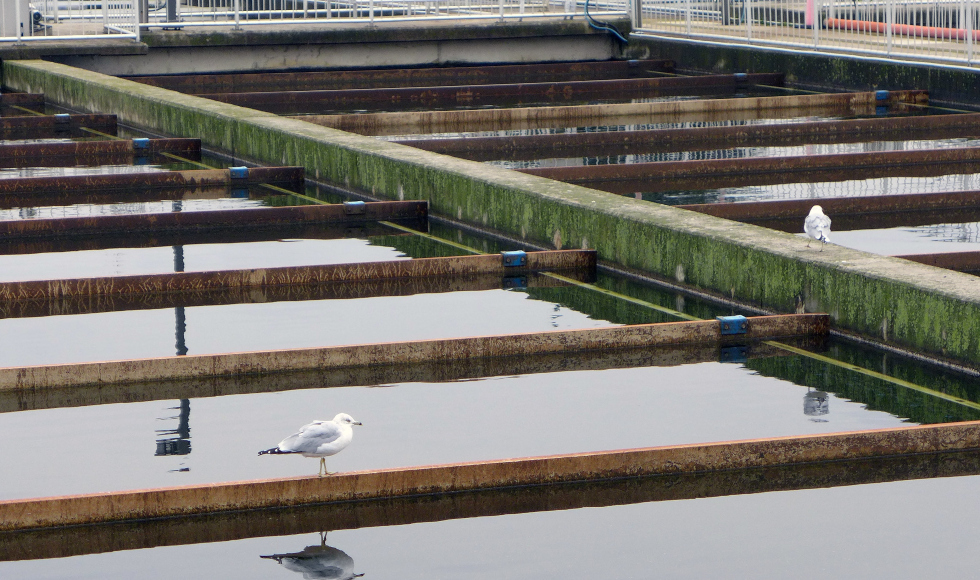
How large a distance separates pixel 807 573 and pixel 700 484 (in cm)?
95

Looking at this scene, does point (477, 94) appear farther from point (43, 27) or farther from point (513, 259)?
point (513, 259)

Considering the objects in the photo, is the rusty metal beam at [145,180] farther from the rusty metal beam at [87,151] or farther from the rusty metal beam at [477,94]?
the rusty metal beam at [477,94]

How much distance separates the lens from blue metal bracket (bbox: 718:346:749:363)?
8164 mm

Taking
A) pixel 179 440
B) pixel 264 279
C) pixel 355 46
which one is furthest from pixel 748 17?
pixel 179 440

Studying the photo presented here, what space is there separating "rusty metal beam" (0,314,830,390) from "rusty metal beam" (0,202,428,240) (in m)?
4.19

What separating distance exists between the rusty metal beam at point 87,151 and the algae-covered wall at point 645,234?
1.39ft

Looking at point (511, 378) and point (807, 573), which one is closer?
point (807, 573)

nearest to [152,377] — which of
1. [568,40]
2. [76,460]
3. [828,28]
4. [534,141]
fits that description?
[76,460]

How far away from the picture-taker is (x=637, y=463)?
245 inches

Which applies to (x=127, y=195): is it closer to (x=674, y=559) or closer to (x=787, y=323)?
(x=787, y=323)

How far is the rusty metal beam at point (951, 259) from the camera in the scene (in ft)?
31.3

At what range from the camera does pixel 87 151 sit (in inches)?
605

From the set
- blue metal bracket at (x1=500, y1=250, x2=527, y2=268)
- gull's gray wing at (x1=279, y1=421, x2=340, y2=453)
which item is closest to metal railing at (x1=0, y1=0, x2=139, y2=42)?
blue metal bracket at (x1=500, y1=250, x2=527, y2=268)

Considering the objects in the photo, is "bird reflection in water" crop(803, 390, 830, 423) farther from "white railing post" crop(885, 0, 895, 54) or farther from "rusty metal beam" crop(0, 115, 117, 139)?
"white railing post" crop(885, 0, 895, 54)
